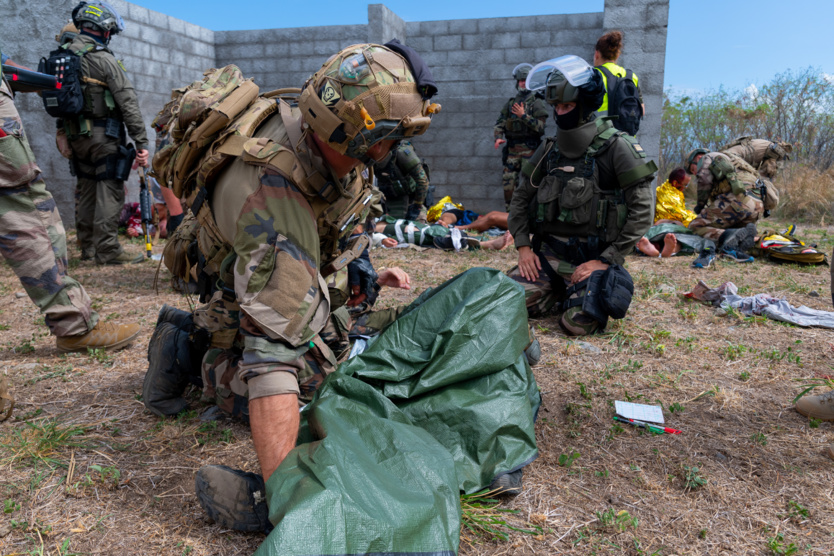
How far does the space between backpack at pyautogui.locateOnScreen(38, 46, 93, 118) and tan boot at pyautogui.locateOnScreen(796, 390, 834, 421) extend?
557 cm

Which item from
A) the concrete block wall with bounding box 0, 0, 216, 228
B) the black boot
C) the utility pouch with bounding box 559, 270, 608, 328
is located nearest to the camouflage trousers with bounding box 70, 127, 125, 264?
the concrete block wall with bounding box 0, 0, 216, 228

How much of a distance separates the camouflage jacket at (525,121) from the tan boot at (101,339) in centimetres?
571

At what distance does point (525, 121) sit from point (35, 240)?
5.98 metres

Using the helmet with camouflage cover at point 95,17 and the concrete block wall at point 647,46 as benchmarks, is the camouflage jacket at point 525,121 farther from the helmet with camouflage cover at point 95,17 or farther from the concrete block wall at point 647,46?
the helmet with camouflage cover at point 95,17

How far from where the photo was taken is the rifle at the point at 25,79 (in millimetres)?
2910

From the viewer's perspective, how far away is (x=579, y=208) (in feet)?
11.7

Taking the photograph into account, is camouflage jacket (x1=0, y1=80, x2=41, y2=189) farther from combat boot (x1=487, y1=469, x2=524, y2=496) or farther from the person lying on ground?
the person lying on ground

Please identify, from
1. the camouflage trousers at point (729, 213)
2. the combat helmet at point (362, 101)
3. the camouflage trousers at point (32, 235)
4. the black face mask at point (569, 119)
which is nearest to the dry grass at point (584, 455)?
the camouflage trousers at point (32, 235)

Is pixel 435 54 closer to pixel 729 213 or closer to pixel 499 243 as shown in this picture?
pixel 499 243

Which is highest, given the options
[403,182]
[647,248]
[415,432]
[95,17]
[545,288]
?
[95,17]

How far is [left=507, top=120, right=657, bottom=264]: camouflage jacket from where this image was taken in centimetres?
342

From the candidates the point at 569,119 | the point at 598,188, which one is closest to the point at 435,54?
the point at 569,119

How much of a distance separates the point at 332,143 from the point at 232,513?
43.7 inches

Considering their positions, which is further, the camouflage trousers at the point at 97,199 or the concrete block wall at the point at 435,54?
the concrete block wall at the point at 435,54
